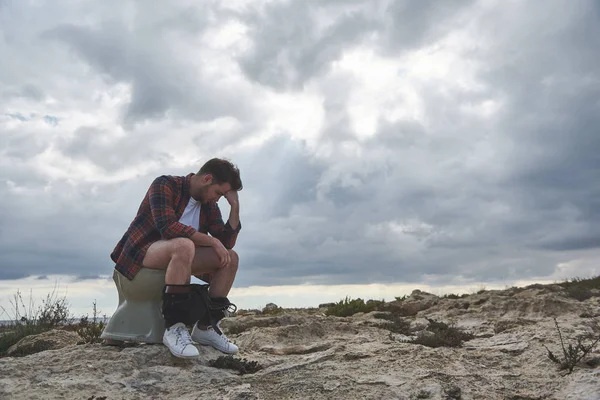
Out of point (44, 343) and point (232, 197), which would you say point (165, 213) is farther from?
point (44, 343)

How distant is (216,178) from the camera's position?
5.34 metres

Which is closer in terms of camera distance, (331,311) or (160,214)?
(160,214)

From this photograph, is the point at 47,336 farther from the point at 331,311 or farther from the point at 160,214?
the point at 331,311

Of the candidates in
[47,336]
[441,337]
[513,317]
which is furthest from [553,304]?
[47,336]

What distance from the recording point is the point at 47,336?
25.3 ft

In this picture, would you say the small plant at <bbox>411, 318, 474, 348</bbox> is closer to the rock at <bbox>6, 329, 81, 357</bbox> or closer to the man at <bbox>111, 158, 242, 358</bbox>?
the man at <bbox>111, 158, 242, 358</bbox>

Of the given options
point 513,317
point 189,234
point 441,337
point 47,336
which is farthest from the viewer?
point 513,317

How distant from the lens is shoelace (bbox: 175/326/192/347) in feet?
16.3

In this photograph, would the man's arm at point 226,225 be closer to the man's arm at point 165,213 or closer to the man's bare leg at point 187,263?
the man's bare leg at point 187,263

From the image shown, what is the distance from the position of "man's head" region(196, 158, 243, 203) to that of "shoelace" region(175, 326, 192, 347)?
4.08ft

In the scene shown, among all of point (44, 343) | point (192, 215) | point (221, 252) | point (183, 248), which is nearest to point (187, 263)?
point (183, 248)

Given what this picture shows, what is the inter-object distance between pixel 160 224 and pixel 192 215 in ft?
1.64

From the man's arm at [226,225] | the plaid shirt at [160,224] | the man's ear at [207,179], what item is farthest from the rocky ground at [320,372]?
the man's ear at [207,179]

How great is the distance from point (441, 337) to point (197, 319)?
3.18 metres
